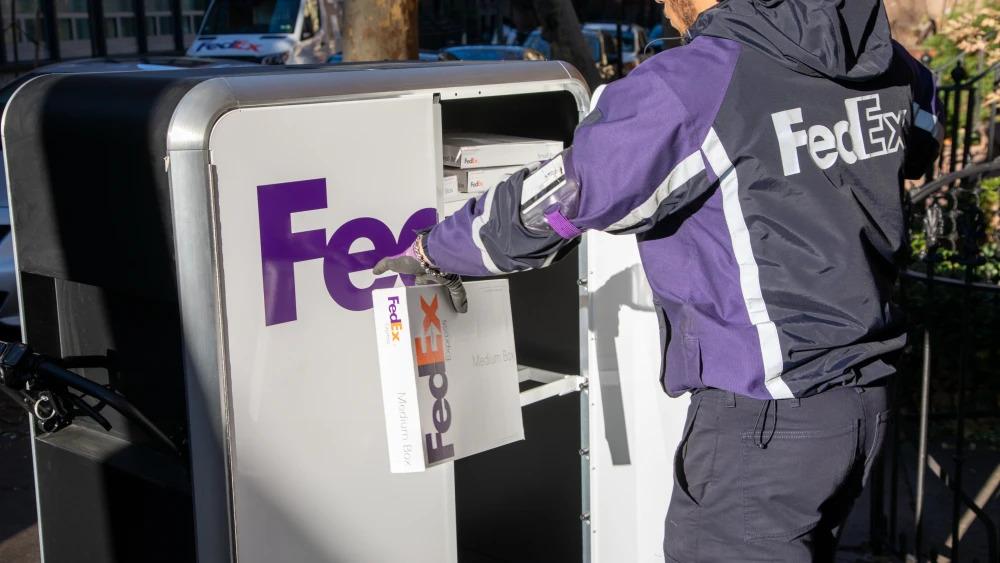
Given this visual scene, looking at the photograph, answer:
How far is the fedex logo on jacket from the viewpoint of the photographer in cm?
201

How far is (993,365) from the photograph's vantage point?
503 cm

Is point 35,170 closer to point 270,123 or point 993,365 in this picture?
point 270,123

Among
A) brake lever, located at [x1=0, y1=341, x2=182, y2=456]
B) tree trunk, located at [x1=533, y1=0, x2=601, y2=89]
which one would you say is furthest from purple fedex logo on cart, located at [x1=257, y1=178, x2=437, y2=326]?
tree trunk, located at [x1=533, y1=0, x2=601, y2=89]

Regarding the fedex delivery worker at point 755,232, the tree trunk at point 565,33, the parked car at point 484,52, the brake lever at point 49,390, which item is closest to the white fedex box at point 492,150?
the fedex delivery worker at point 755,232

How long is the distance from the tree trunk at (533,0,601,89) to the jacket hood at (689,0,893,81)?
17.1 ft

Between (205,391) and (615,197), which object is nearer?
(615,197)

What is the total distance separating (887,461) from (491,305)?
292 centimetres

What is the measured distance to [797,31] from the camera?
2.01 m

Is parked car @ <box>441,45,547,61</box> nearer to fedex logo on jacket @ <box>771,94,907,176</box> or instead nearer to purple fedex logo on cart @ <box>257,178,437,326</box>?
purple fedex logo on cart @ <box>257,178,437,326</box>

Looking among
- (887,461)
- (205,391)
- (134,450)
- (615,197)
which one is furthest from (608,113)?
(887,461)

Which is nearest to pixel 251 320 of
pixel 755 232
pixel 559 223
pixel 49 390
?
pixel 49 390

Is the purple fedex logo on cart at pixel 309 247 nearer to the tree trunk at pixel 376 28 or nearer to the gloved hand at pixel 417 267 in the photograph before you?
the gloved hand at pixel 417 267

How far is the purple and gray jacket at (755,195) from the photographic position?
1.99 meters

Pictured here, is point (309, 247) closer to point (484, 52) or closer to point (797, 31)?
point (797, 31)
